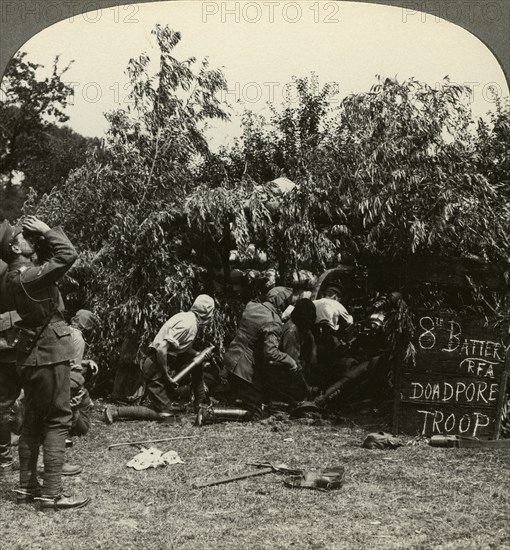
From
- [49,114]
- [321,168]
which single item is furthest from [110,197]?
[321,168]

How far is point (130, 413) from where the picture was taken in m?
9.26

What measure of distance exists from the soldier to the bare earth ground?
0.74 feet

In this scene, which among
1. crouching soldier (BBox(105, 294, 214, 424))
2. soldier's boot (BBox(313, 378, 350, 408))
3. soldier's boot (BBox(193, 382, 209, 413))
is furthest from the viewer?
soldier's boot (BBox(193, 382, 209, 413))

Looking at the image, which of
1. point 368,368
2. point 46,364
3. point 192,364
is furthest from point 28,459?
point 368,368

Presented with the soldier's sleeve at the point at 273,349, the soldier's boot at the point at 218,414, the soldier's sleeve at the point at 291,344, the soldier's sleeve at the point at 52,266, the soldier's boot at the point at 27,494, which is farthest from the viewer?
the soldier's sleeve at the point at 291,344

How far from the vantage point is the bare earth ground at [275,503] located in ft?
16.7

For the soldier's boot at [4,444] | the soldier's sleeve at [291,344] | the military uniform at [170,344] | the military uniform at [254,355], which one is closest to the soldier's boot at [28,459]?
the soldier's boot at [4,444]

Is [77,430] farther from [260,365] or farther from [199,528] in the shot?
[199,528]

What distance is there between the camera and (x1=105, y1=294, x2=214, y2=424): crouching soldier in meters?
9.36

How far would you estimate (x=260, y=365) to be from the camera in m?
9.77

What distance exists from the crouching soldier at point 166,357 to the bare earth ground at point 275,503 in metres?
1.15

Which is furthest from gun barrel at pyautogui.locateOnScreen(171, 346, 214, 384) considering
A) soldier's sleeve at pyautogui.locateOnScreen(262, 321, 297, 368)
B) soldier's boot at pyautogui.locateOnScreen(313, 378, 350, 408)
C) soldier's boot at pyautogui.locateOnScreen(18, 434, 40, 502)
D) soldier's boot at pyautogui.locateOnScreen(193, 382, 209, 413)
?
soldier's boot at pyautogui.locateOnScreen(18, 434, 40, 502)

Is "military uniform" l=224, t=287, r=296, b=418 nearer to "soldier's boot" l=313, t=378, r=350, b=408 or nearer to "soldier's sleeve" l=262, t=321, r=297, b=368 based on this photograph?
"soldier's sleeve" l=262, t=321, r=297, b=368

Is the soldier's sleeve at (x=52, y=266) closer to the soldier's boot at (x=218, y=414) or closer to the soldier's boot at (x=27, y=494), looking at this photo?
the soldier's boot at (x=27, y=494)
